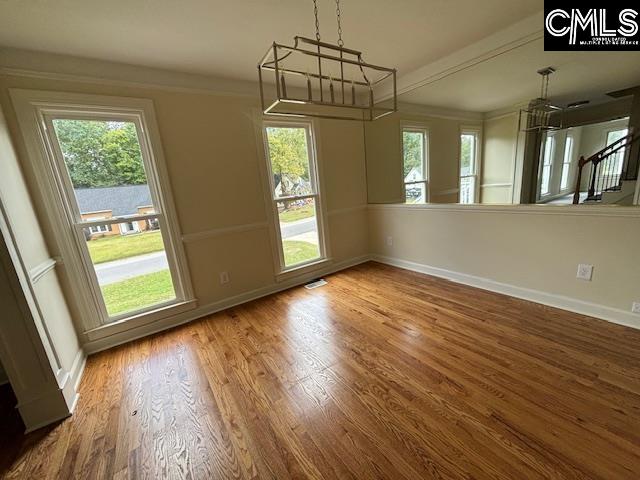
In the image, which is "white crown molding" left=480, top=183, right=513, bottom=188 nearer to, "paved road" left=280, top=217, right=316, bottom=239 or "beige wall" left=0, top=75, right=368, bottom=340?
"beige wall" left=0, top=75, right=368, bottom=340

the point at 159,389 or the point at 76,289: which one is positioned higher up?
the point at 76,289

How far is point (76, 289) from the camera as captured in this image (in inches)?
85.2

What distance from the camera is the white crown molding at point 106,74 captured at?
1.85 metres

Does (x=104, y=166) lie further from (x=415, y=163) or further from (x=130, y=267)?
(x=415, y=163)

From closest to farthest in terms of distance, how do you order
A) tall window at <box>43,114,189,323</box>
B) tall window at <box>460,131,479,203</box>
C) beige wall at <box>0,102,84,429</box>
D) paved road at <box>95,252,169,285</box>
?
beige wall at <box>0,102,84,429</box>, tall window at <box>43,114,189,323</box>, paved road at <box>95,252,169,285</box>, tall window at <box>460,131,479,203</box>

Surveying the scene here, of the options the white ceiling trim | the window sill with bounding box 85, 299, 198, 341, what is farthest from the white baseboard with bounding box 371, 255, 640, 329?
the window sill with bounding box 85, 299, 198, 341

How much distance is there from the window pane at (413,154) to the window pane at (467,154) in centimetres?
47

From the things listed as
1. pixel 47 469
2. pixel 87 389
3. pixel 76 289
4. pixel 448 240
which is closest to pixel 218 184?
pixel 76 289

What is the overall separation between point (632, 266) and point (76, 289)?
4480 mm

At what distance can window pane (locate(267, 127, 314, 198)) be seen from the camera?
3074mm

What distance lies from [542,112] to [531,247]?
1.24 metres

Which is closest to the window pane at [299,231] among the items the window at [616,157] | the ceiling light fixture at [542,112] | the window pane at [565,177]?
the ceiling light fixture at [542,112]

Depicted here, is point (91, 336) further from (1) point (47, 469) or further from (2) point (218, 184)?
(2) point (218, 184)

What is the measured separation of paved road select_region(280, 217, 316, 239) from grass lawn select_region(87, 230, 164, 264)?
4.47ft
